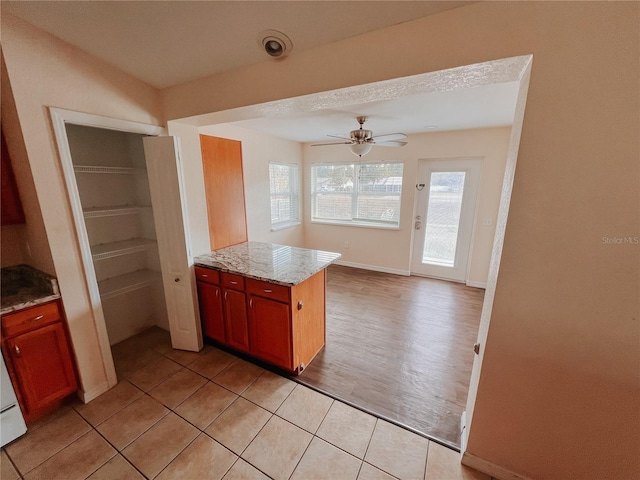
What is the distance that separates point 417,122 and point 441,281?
2.58m

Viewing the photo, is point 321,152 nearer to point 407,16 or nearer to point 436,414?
point 407,16

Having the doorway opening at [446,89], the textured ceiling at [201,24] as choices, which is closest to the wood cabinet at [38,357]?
the doorway opening at [446,89]

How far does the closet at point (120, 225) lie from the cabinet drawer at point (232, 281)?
107 cm

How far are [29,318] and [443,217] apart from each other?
4.69 m

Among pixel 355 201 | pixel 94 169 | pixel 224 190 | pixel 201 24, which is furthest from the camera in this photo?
pixel 355 201

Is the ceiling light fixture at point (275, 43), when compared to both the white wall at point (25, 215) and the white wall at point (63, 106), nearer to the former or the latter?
the white wall at point (63, 106)

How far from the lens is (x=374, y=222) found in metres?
4.55

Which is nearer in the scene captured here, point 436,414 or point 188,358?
point 436,414

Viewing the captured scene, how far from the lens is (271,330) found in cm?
203

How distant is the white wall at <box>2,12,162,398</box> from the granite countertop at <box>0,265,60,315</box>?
78 millimetres

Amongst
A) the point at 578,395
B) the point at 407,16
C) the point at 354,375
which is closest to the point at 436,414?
the point at 354,375

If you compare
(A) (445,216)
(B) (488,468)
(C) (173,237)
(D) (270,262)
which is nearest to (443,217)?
(A) (445,216)

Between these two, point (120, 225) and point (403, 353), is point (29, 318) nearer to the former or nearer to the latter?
point (120, 225)

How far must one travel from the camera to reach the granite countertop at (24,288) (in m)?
1.51
